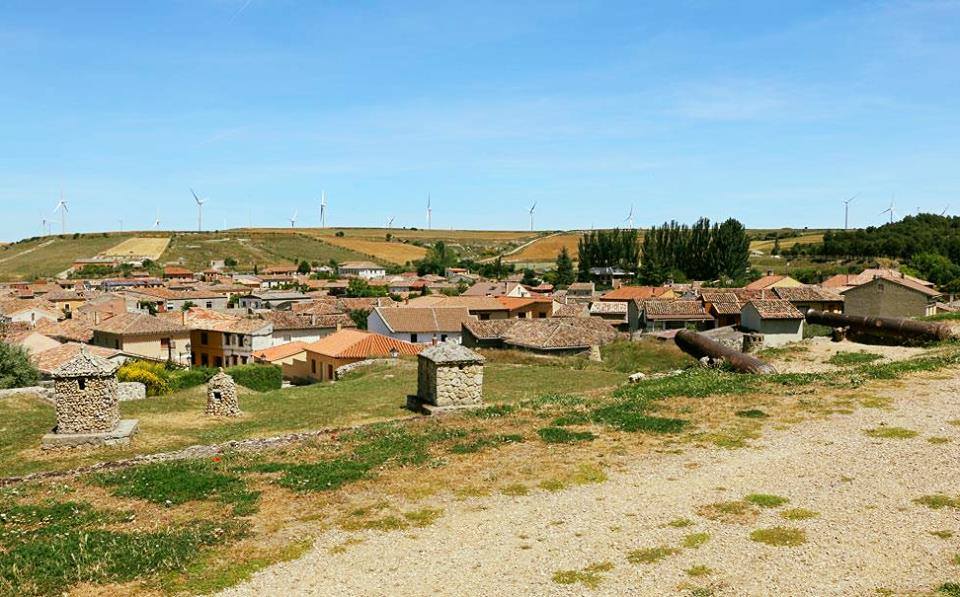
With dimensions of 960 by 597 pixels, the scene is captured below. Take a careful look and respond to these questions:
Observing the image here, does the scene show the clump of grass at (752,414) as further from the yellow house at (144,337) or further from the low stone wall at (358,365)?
the yellow house at (144,337)

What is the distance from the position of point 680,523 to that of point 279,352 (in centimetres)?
4990

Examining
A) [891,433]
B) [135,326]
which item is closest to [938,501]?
[891,433]

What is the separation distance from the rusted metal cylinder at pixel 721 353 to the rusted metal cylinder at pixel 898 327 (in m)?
8.06

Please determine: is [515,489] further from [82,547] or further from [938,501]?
[82,547]

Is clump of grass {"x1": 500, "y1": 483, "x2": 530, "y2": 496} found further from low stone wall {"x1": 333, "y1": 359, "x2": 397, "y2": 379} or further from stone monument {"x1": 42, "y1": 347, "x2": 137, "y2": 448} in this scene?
low stone wall {"x1": 333, "y1": 359, "x2": 397, "y2": 379}

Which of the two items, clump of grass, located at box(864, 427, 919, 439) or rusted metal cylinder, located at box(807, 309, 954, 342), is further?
Answer: rusted metal cylinder, located at box(807, 309, 954, 342)

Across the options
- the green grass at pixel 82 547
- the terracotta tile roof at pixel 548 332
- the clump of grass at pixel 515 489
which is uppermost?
the clump of grass at pixel 515 489

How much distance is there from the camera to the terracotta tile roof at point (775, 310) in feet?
157

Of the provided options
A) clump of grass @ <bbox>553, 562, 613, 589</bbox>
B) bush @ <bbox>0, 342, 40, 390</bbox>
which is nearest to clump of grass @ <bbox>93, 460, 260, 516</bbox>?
clump of grass @ <bbox>553, 562, 613, 589</bbox>

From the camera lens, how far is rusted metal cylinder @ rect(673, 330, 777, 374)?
950 inches

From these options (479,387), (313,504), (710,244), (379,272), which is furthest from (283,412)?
(379,272)

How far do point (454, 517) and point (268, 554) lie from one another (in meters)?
2.95

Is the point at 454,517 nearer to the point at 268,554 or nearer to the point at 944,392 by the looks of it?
the point at 268,554

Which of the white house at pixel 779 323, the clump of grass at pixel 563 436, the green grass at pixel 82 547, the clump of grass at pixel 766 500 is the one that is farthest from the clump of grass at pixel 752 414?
the white house at pixel 779 323
